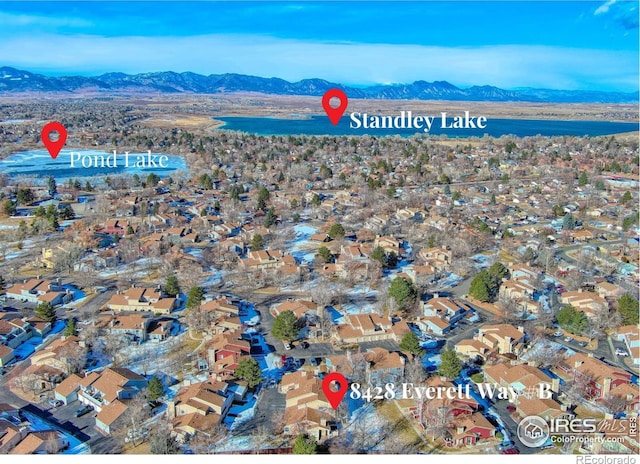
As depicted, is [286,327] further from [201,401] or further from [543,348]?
[543,348]

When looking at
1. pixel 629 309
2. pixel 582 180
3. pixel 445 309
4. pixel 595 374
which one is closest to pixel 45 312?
pixel 445 309

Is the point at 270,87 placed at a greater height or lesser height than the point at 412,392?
greater

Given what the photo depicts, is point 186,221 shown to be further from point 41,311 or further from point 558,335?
point 558,335

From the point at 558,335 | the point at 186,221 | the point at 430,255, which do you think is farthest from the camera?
the point at 186,221

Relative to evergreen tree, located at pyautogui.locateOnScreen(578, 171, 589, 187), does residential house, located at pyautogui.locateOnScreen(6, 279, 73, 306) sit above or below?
below

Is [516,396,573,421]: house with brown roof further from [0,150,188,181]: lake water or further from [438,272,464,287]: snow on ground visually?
[0,150,188,181]: lake water

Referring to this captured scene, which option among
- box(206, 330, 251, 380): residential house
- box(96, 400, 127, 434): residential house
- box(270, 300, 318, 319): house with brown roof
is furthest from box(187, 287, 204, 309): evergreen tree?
box(96, 400, 127, 434): residential house

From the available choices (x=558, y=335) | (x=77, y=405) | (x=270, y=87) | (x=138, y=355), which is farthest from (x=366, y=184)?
(x=270, y=87)
